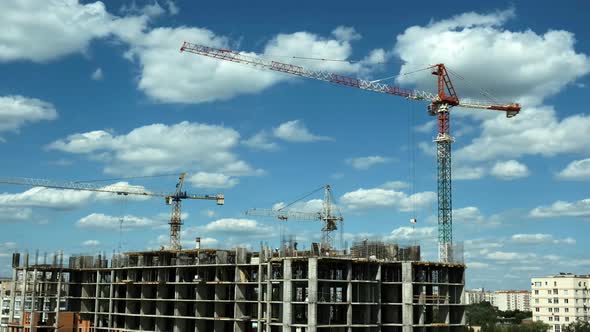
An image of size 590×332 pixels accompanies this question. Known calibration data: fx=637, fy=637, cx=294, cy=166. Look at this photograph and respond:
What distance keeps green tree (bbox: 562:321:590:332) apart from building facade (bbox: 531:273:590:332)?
297 centimetres

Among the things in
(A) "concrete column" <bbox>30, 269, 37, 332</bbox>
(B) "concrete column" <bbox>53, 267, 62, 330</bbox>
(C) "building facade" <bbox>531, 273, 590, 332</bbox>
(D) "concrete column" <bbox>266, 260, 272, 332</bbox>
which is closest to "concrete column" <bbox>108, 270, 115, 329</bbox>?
(B) "concrete column" <bbox>53, 267, 62, 330</bbox>

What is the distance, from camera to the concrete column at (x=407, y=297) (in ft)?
261

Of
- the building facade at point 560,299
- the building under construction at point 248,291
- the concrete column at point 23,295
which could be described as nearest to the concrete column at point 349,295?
the building under construction at point 248,291

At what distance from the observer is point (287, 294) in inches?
2884

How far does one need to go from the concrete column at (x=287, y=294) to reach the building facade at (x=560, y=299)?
96718 millimetres

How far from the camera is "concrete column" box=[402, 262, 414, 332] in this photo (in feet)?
261

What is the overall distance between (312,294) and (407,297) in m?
15.7

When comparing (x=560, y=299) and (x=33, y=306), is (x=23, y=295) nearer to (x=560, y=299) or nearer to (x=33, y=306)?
(x=33, y=306)

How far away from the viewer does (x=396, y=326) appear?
80.2m

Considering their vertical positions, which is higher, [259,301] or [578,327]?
[259,301]

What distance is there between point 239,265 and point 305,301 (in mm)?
17114

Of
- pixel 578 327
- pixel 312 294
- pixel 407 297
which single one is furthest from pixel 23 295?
pixel 578 327

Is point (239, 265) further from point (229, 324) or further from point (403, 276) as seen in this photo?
point (403, 276)

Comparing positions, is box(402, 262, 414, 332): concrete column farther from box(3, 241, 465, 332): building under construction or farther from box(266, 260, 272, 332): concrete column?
box(266, 260, 272, 332): concrete column
